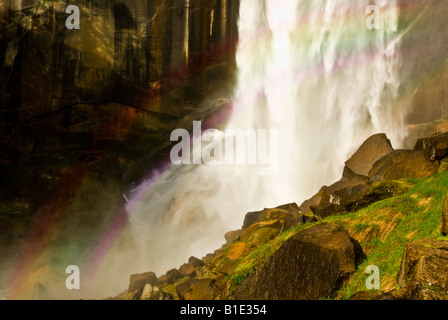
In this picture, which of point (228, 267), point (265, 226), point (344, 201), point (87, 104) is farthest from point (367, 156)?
point (87, 104)

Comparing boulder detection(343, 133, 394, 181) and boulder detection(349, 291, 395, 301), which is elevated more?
boulder detection(343, 133, 394, 181)

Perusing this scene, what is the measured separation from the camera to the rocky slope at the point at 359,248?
4277 millimetres

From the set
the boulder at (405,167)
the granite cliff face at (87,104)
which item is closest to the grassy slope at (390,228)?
the boulder at (405,167)

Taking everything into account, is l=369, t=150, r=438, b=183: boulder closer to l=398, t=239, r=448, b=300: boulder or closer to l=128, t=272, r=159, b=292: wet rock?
l=398, t=239, r=448, b=300: boulder

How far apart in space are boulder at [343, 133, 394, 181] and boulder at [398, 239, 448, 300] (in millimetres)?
6878

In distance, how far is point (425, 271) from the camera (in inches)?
150

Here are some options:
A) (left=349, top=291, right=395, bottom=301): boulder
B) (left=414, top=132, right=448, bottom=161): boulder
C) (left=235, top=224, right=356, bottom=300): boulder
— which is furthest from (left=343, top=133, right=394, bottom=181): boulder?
(left=349, top=291, right=395, bottom=301): boulder

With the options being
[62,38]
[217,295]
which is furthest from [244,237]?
[62,38]

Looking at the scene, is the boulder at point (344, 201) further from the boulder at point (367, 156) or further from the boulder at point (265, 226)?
the boulder at point (367, 156)

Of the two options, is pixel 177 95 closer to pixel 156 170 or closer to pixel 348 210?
pixel 156 170

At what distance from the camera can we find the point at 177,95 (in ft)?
69.8

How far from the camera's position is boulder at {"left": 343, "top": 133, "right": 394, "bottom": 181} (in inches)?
440

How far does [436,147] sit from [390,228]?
145 inches

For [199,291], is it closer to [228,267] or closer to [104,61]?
[228,267]
